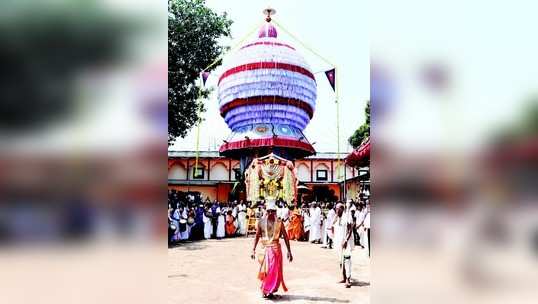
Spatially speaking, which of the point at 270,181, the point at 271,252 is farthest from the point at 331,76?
the point at 271,252

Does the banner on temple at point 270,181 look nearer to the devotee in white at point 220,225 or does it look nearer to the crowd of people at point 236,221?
the crowd of people at point 236,221

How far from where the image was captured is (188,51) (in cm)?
1450

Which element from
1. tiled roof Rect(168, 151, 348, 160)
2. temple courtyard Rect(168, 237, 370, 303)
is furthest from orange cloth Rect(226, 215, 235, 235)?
tiled roof Rect(168, 151, 348, 160)

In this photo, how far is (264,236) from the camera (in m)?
7.57

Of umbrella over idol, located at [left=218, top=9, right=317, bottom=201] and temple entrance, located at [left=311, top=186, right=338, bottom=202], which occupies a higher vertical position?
umbrella over idol, located at [left=218, top=9, right=317, bottom=201]

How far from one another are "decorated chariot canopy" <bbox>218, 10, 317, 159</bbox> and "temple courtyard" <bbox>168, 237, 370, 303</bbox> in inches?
627

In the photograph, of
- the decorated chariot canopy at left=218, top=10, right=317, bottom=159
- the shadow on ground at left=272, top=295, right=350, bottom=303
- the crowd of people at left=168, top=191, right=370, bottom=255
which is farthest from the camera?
the decorated chariot canopy at left=218, top=10, right=317, bottom=159

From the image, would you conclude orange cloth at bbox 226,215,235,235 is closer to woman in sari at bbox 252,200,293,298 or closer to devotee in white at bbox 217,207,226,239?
devotee in white at bbox 217,207,226,239

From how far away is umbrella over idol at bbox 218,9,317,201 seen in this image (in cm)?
2891

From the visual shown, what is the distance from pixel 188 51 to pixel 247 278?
8005 millimetres

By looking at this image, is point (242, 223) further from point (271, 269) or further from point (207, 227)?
point (271, 269)
